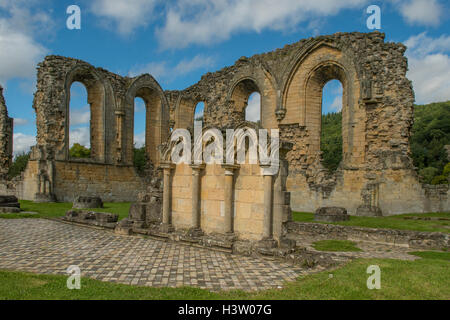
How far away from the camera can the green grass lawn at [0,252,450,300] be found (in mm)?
4008

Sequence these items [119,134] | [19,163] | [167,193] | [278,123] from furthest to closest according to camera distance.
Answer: [19,163]
[119,134]
[278,123]
[167,193]

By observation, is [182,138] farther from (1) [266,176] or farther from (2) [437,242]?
(2) [437,242]

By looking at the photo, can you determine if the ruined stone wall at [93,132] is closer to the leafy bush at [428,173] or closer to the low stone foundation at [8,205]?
the low stone foundation at [8,205]

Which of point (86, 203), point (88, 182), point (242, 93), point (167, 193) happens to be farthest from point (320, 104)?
point (88, 182)

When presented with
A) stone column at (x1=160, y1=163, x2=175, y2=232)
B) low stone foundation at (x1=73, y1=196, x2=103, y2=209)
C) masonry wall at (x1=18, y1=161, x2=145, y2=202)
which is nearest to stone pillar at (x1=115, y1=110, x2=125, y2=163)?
masonry wall at (x1=18, y1=161, x2=145, y2=202)

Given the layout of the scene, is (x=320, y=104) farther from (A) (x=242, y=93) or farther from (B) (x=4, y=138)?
(B) (x=4, y=138)

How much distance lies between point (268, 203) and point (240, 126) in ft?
6.35

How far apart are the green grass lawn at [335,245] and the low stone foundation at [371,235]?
497 millimetres

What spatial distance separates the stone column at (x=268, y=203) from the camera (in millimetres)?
6828

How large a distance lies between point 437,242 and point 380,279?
429 cm

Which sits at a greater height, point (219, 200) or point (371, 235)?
point (219, 200)

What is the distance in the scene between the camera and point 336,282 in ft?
15.1

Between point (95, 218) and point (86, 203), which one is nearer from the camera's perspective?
point (95, 218)

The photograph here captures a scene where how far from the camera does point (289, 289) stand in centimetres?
441
